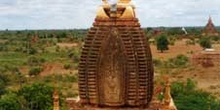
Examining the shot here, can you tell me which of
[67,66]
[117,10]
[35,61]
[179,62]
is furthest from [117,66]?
[35,61]

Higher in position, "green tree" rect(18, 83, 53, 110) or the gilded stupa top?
the gilded stupa top

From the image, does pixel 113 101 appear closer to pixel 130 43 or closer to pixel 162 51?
pixel 130 43

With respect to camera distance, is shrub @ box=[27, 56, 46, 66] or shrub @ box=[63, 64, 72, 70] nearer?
shrub @ box=[63, 64, 72, 70]

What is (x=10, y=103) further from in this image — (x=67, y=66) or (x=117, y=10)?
(x=67, y=66)

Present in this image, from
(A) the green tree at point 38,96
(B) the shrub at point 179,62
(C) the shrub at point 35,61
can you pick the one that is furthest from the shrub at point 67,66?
(A) the green tree at point 38,96

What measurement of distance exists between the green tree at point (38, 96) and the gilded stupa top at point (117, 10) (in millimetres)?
13825

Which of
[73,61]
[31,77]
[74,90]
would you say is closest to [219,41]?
[73,61]

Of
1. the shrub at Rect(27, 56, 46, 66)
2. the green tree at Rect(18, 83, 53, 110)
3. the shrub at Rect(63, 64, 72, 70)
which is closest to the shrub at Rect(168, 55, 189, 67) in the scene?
the shrub at Rect(63, 64, 72, 70)

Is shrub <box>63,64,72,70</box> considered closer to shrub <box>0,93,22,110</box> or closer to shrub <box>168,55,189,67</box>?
shrub <box>168,55,189,67</box>

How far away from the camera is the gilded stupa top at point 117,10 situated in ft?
38.7

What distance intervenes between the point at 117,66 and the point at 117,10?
52.3 inches

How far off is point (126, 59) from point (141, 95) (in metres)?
0.90

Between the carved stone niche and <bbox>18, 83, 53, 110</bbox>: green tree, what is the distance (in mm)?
13559

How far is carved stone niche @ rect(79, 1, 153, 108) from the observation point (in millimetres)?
11617
